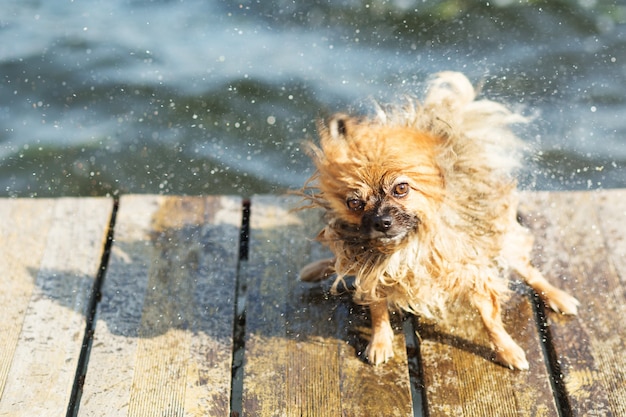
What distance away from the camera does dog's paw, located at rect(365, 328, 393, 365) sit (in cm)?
348

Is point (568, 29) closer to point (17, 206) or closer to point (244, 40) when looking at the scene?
point (244, 40)

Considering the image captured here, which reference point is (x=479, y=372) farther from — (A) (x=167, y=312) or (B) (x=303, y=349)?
(A) (x=167, y=312)

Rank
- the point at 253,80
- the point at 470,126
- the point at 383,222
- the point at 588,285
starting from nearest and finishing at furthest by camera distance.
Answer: the point at 383,222 < the point at 470,126 < the point at 588,285 < the point at 253,80

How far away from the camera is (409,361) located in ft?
11.7

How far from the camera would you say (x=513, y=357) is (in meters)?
3.43

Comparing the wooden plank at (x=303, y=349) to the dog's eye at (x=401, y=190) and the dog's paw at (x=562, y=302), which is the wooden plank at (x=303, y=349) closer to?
the dog's paw at (x=562, y=302)

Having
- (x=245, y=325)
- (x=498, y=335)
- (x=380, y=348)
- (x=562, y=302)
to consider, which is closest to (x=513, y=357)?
(x=498, y=335)

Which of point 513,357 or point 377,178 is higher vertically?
point 377,178

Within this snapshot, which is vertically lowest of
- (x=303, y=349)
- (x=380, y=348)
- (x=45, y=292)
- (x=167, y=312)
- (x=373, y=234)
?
(x=45, y=292)

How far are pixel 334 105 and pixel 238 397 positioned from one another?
2931mm

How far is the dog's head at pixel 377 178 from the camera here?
3.03 metres

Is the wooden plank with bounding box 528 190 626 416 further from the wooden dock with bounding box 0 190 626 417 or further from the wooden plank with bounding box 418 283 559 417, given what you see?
the wooden plank with bounding box 418 283 559 417

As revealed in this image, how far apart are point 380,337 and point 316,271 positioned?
530 mm

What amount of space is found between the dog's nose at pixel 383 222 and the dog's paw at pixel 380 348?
690 millimetres
